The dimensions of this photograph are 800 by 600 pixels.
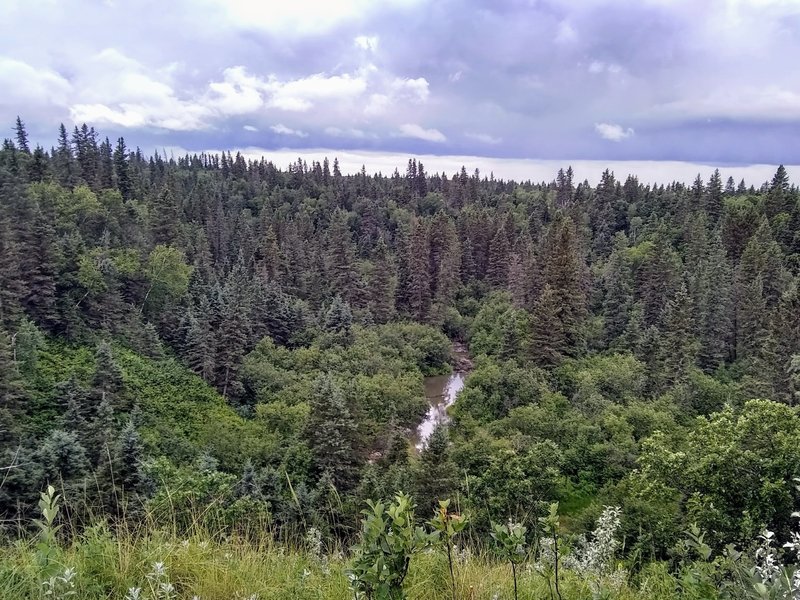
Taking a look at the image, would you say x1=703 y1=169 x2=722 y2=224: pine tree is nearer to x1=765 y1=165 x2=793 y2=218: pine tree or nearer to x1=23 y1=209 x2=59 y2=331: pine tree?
x1=765 y1=165 x2=793 y2=218: pine tree

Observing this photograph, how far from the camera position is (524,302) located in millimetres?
54406

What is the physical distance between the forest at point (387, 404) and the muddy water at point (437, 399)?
1265 mm

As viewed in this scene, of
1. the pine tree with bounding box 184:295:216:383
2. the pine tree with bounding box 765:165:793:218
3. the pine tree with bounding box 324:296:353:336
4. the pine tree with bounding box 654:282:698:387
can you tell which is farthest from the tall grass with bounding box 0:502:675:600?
the pine tree with bounding box 765:165:793:218

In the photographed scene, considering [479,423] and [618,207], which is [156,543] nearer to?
[479,423]

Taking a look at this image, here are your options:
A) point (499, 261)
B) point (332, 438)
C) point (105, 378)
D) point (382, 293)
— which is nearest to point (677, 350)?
point (332, 438)

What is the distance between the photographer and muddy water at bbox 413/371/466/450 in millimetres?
35781

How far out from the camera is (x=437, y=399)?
42.8 m

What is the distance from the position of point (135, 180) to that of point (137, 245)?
19500mm

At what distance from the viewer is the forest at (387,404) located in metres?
3.72

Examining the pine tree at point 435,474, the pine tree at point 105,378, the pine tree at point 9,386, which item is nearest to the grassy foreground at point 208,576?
the pine tree at point 435,474

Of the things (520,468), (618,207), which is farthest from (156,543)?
(618,207)

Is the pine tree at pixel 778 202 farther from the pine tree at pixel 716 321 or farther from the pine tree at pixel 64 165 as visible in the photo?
the pine tree at pixel 64 165

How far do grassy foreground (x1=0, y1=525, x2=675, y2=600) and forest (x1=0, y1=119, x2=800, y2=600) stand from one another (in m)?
0.02

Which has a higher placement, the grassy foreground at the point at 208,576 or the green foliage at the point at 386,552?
the green foliage at the point at 386,552
